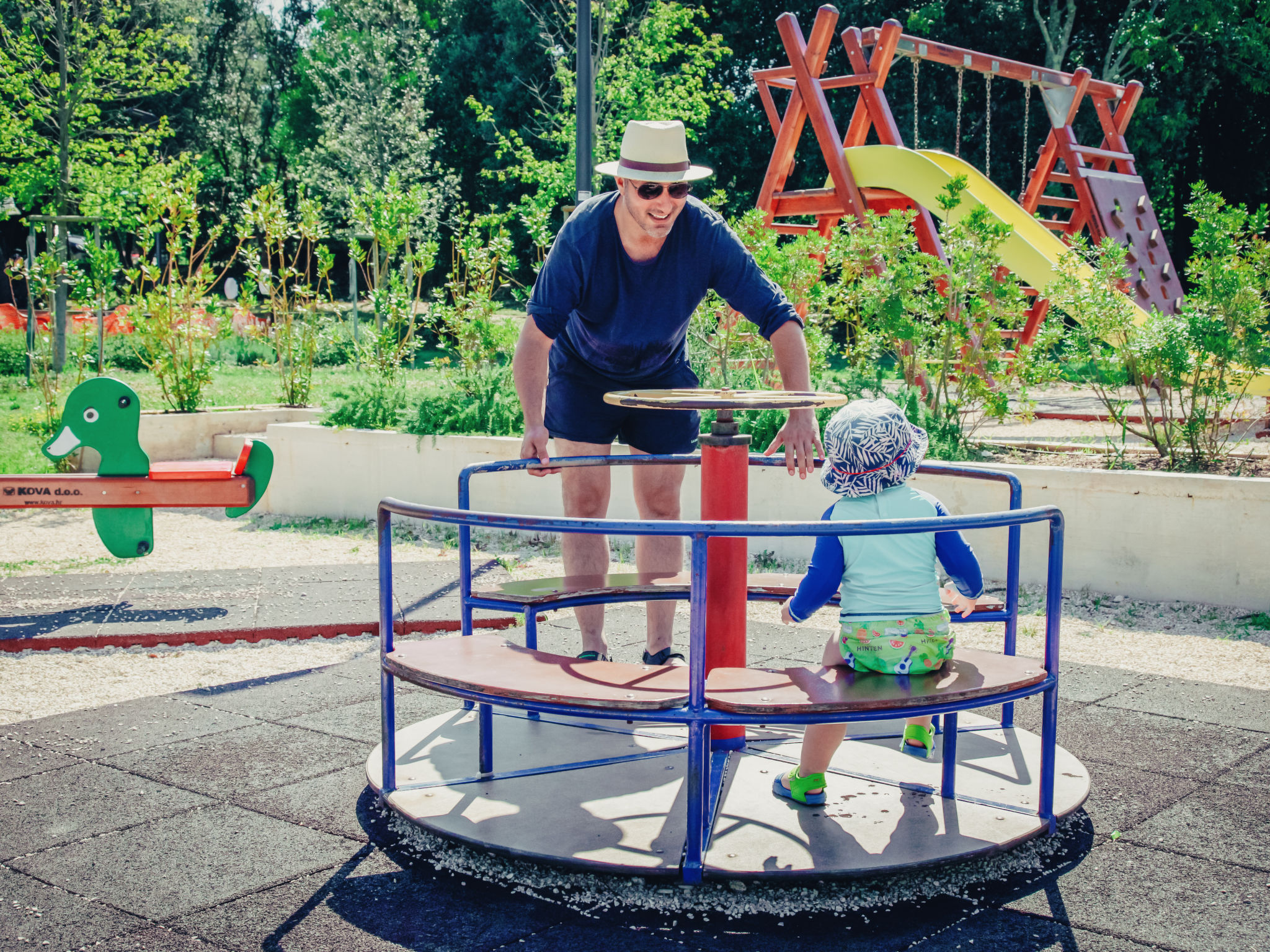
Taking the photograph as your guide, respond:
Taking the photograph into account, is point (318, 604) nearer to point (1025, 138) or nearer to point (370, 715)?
point (370, 715)

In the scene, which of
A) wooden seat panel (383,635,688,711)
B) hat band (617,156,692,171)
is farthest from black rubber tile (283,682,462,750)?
hat band (617,156,692,171)

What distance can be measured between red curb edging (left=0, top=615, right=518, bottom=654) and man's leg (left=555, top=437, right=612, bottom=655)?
1280mm

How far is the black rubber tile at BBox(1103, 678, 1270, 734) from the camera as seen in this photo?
3.76 m

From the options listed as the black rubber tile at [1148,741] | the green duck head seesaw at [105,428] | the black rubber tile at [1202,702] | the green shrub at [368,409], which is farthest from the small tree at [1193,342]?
the green duck head seesaw at [105,428]

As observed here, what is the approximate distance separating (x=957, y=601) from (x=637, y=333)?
49.1 inches

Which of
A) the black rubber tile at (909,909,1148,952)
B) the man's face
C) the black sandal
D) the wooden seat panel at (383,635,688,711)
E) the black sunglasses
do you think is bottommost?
the black rubber tile at (909,909,1148,952)

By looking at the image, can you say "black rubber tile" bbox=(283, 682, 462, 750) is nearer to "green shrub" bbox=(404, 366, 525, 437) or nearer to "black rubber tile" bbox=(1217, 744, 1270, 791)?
"black rubber tile" bbox=(1217, 744, 1270, 791)

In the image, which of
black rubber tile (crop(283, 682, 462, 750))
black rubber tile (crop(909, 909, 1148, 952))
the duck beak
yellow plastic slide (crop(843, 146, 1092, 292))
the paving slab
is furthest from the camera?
yellow plastic slide (crop(843, 146, 1092, 292))

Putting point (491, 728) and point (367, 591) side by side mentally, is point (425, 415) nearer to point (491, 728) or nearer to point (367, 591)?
point (367, 591)

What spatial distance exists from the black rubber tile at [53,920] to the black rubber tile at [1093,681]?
2993mm

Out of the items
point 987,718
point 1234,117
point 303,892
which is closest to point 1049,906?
point 987,718

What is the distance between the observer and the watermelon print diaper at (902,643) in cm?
262

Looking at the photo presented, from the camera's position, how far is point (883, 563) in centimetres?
264

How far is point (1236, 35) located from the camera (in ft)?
65.0
